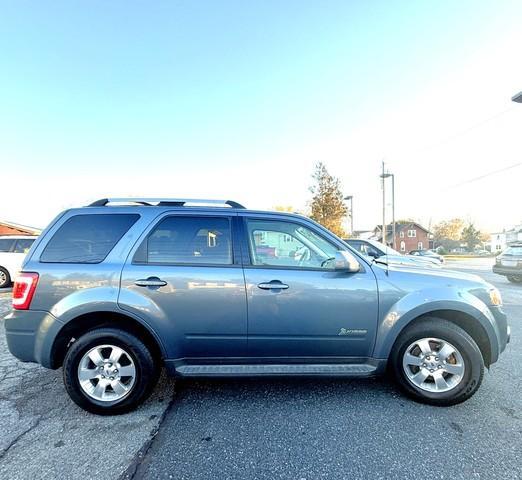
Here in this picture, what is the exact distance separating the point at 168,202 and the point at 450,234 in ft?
275

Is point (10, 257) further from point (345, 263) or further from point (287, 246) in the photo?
point (345, 263)

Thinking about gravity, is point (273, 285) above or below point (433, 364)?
above

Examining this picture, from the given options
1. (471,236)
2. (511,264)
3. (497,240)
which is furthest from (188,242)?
(497,240)

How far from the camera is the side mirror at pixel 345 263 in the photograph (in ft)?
8.87

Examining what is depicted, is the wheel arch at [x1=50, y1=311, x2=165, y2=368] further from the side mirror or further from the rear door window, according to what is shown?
the side mirror

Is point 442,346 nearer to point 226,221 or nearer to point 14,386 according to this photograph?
point 226,221

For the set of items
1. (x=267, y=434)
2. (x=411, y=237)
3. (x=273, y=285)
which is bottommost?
(x=267, y=434)

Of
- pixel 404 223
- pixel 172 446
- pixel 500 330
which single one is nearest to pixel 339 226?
pixel 500 330

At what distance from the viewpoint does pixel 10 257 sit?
934cm

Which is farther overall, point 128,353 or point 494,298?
point 494,298

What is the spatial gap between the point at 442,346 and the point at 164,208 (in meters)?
3.05

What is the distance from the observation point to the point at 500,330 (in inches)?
113

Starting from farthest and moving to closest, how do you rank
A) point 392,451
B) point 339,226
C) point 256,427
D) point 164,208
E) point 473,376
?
point 339,226 < point 164,208 < point 473,376 < point 256,427 < point 392,451

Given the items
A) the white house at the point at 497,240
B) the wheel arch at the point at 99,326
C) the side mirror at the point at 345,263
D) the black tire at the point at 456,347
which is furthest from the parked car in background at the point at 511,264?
the white house at the point at 497,240
